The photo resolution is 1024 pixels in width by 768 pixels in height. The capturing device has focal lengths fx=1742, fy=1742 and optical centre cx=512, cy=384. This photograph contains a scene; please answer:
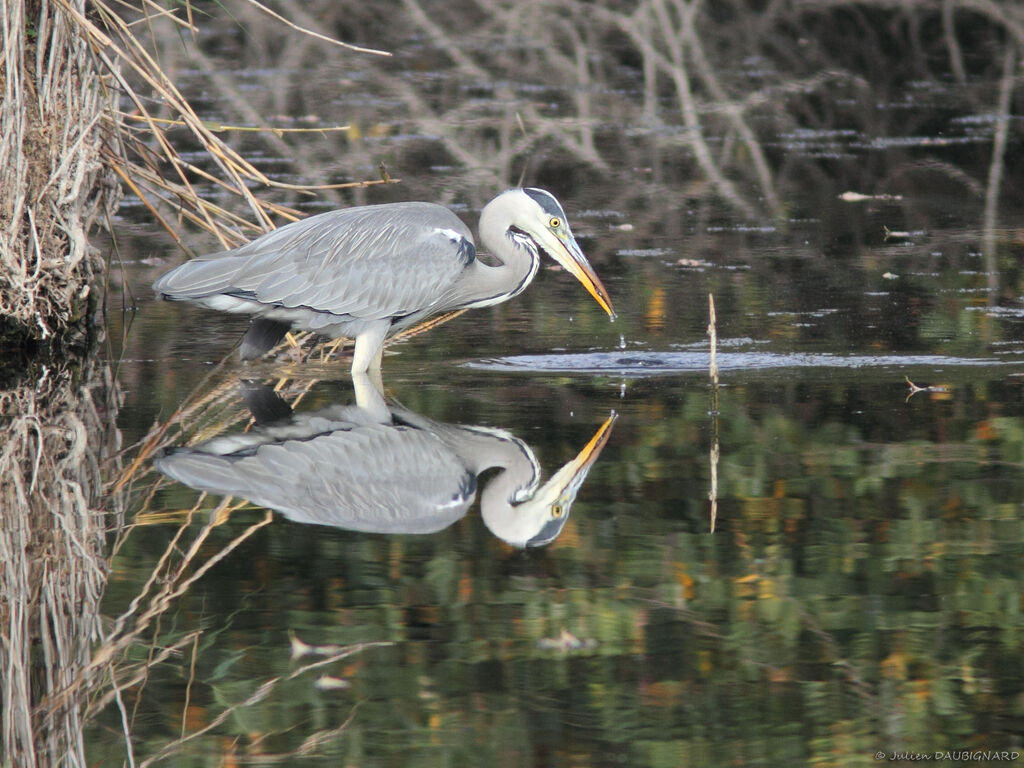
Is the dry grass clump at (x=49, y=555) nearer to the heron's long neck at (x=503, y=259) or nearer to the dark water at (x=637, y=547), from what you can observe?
the dark water at (x=637, y=547)

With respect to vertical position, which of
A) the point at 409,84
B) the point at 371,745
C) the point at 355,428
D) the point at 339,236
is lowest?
A: the point at 371,745

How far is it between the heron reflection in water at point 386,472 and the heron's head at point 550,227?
62.0 inches

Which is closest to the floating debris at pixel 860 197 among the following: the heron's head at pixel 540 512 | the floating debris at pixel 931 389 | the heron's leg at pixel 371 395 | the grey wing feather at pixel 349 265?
the grey wing feather at pixel 349 265

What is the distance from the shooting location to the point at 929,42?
20.6 m

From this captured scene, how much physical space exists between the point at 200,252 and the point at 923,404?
5.43 metres

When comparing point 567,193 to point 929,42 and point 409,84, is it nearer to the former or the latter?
point 409,84

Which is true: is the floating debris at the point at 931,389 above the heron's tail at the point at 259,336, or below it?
below

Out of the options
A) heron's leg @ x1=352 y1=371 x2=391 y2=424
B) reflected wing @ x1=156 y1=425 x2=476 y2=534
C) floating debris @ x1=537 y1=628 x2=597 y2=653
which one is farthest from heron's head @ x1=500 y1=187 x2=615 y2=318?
floating debris @ x1=537 y1=628 x2=597 y2=653

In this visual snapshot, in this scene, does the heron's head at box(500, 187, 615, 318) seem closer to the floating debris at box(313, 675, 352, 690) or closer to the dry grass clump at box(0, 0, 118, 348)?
the dry grass clump at box(0, 0, 118, 348)

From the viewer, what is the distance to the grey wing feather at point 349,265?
845cm

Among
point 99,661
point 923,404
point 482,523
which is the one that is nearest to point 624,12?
point 923,404

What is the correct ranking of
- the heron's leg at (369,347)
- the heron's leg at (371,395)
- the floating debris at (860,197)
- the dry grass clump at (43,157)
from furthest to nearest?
the floating debris at (860,197) → the heron's leg at (369,347) → the dry grass clump at (43,157) → the heron's leg at (371,395)

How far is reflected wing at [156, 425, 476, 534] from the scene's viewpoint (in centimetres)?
630

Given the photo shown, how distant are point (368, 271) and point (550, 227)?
1.04 m
